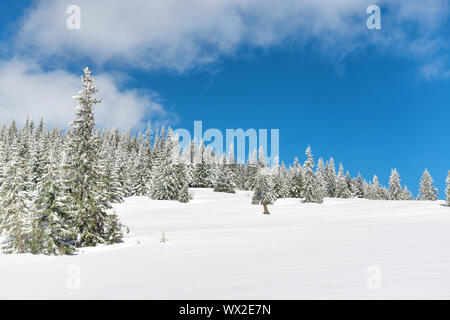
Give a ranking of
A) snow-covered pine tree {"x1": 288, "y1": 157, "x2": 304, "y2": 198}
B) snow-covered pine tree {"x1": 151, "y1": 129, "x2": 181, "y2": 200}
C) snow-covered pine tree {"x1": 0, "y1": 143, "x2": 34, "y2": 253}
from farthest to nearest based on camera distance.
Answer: snow-covered pine tree {"x1": 288, "y1": 157, "x2": 304, "y2": 198}
snow-covered pine tree {"x1": 151, "y1": 129, "x2": 181, "y2": 200}
snow-covered pine tree {"x1": 0, "y1": 143, "x2": 34, "y2": 253}

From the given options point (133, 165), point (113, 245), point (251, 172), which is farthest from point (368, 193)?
point (113, 245)

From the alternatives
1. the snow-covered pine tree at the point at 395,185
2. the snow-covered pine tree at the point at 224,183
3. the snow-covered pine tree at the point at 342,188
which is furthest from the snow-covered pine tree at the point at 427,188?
the snow-covered pine tree at the point at 224,183

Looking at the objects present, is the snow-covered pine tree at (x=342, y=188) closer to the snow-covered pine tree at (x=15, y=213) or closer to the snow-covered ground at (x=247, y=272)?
the snow-covered ground at (x=247, y=272)

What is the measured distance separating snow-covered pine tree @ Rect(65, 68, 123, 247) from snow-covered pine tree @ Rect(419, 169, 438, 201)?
3026 inches

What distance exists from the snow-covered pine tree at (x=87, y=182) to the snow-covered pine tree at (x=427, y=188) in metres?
76.9

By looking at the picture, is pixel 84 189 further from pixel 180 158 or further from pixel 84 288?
pixel 180 158

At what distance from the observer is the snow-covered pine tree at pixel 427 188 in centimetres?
7325

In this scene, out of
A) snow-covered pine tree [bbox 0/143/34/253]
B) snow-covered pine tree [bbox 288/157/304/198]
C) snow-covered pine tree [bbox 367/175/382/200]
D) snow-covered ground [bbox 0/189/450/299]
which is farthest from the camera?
snow-covered pine tree [bbox 367/175/382/200]

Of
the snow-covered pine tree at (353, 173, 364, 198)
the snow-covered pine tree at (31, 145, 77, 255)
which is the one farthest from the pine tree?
the snow-covered pine tree at (353, 173, 364, 198)

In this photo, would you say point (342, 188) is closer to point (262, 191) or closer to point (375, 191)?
point (375, 191)

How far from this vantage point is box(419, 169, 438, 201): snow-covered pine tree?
240 feet

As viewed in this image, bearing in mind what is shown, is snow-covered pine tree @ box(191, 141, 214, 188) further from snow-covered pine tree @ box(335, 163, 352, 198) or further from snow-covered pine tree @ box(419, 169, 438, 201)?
snow-covered pine tree @ box(419, 169, 438, 201)
